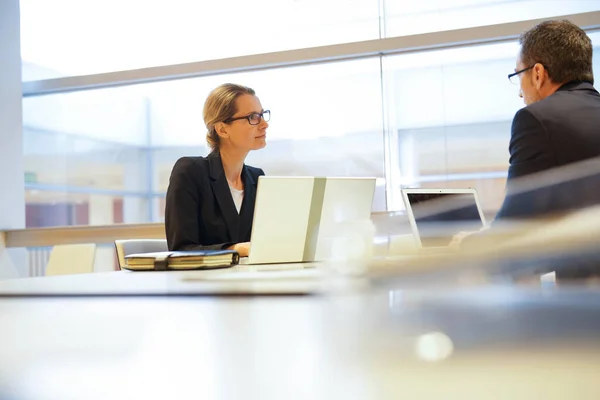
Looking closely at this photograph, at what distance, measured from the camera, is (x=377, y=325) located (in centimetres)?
22

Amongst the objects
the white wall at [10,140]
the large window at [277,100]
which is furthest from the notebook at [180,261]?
the white wall at [10,140]

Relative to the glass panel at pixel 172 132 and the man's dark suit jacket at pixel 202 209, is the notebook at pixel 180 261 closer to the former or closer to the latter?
the man's dark suit jacket at pixel 202 209

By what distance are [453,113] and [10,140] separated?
11.6 ft

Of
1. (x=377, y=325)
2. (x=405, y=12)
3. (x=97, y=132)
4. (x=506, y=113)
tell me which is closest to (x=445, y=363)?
(x=377, y=325)

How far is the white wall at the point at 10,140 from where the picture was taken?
5047 mm

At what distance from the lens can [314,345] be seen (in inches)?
8.9

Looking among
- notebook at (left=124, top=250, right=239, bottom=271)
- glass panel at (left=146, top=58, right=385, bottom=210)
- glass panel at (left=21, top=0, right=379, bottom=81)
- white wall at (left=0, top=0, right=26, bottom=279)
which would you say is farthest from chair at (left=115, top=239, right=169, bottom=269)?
white wall at (left=0, top=0, right=26, bottom=279)

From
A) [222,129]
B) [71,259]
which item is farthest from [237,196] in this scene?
[71,259]

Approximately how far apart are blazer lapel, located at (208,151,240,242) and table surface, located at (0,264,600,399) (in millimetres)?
2088

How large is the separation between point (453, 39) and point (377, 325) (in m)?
4.36

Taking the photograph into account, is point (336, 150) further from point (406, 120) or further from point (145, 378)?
point (145, 378)

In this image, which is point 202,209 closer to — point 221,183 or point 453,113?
point 221,183

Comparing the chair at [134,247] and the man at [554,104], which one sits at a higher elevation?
the man at [554,104]

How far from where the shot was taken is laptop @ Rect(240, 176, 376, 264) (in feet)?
5.43
